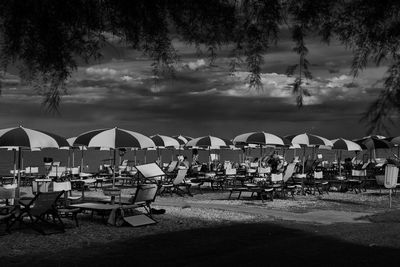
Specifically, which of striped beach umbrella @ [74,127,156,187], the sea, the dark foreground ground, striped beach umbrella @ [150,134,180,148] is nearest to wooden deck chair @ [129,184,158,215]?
the dark foreground ground

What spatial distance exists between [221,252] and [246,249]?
1.50ft

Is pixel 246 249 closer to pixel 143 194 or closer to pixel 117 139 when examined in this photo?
pixel 143 194

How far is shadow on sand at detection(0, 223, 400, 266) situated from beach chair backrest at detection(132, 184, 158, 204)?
189 centimetres

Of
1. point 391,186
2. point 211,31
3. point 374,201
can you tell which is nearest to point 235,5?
point 211,31

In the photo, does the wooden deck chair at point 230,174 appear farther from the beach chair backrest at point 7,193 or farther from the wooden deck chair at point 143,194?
the beach chair backrest at point 7,193

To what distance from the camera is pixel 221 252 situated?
27.7 ft

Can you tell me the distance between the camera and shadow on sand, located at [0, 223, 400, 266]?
766 centimetres

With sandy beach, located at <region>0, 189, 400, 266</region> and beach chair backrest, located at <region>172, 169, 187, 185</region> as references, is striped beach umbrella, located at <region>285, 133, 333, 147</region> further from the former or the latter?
sandy beach, located at <region>0, 189, 400, 266</region>

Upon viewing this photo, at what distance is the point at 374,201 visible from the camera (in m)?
17.7

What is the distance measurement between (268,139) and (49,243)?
41.9 ft

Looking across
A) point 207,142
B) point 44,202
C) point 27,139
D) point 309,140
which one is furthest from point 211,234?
point 309,140

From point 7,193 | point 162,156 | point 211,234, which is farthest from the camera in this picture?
point 162,156

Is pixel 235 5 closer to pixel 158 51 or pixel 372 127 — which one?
pixel 158 51

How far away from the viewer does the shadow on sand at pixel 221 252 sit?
25.1ft
